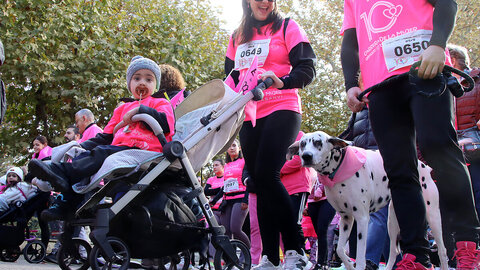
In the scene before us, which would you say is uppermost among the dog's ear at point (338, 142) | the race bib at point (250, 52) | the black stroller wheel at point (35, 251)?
the race bib at point (250, 52)

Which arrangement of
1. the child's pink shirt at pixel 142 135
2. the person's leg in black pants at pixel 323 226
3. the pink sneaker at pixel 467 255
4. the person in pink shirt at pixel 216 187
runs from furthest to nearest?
the person in pink shirt at pixel 216 187 → the person's leg in black pants at pixel 323 226 → the child's pink shirt at pixel 142 135 → the pink sneaker at pixel 467 255

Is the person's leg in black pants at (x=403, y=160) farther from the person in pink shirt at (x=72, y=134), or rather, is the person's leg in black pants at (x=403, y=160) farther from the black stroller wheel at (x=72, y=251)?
the person in pink shirt at (x=72, y=134)

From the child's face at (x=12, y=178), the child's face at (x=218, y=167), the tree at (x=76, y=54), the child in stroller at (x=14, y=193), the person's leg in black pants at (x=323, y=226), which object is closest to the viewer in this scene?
the person's leg in black pants at (x=323, y=226)

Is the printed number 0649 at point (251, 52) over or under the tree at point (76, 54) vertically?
under

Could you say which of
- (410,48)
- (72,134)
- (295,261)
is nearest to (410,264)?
(410,48)

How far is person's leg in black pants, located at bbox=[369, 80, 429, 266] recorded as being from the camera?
2918mm

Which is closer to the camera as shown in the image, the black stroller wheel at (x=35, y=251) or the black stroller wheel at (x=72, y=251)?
the black stroller wheel at (x=72, y=251)

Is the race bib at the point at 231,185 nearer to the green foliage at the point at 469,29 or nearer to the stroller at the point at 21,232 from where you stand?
the stroller at the point at 21,232

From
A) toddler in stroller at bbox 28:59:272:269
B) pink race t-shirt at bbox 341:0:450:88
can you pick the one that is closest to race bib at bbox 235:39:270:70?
toddler in stroller at bbox 28:59:272:269

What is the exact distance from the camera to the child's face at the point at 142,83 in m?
4.54

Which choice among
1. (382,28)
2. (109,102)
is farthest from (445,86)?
(109,102)

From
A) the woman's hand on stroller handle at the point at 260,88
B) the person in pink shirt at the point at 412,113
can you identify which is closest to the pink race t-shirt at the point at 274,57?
the woman's hand on stroller handle at the point at 260,88

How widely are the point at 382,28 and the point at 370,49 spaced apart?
0.15 meters

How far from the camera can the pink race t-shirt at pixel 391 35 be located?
302 cm
